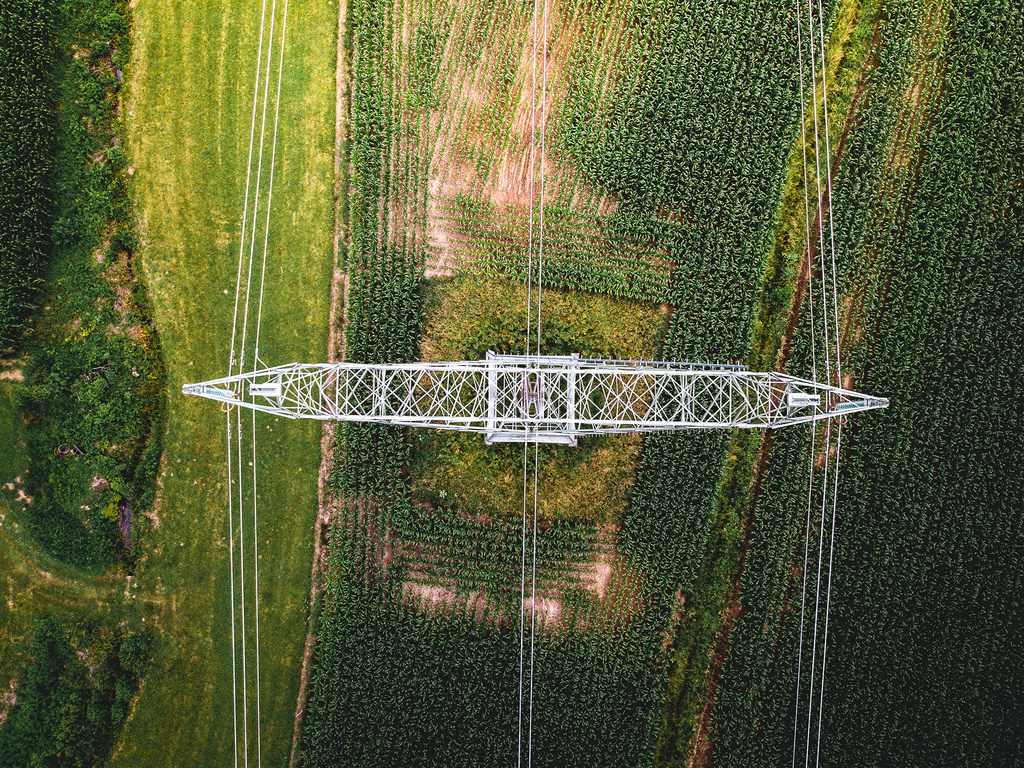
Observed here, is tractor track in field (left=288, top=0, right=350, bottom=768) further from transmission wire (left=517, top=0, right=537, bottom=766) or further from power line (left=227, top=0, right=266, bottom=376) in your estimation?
transmission wire (left=517, top=0, right=537, bottom=766)

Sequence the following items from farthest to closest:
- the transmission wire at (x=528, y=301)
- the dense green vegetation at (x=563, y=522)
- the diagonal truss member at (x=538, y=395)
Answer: the dense green vegetation at (x=563, y=522)
the transmission wire at (x=528, y=301)
the diagonal truss member at (x=538, y=395)

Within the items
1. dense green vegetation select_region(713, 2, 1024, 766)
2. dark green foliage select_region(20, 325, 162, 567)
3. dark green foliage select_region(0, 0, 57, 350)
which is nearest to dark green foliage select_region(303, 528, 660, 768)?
dense green vegetation select_region(713, 2, 1024, 766)

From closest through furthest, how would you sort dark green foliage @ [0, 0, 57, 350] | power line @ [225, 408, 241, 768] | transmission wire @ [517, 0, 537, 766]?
1. transmission wire @ [517, 0, 537, 766]
2. dark green foliage @ [0, 0, 57, 350]
3. power line @ [225, 408, 241, 768]

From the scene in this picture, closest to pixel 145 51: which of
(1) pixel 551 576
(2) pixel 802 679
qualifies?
(1) pixel 551 576

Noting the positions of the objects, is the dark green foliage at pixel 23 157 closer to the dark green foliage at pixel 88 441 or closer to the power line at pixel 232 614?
the dark green foliage at pixel 88 441

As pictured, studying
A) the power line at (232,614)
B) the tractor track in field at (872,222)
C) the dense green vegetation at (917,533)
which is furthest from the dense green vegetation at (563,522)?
the power line at (232,614)

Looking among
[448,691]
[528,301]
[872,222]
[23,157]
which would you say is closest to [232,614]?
[448,691]

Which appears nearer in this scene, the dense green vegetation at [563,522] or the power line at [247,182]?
the dense green vegetation at [563,522]
